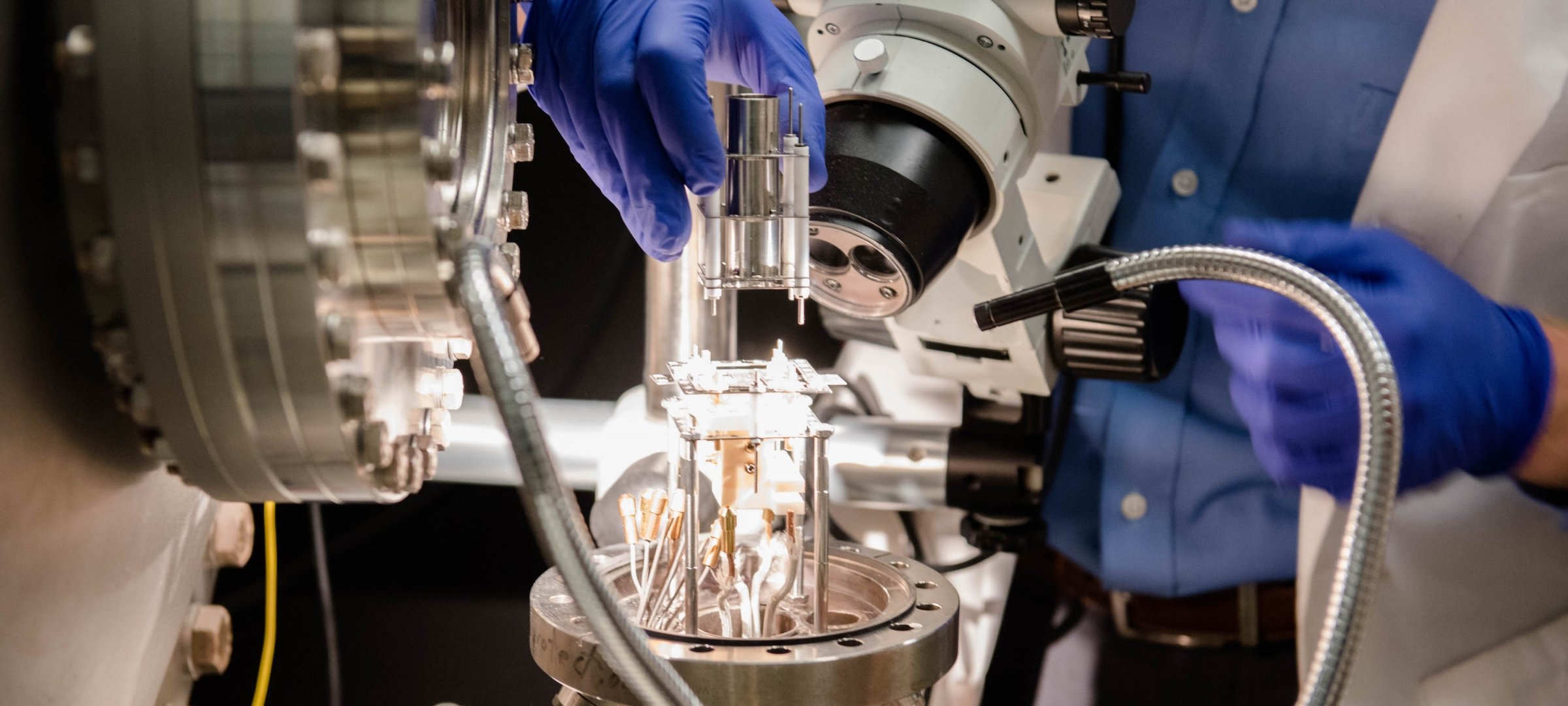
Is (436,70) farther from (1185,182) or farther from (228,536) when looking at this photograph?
(1185,182)

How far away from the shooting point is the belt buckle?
1173mm

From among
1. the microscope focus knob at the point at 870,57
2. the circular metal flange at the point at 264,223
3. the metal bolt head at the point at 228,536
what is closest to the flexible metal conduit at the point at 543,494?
the circular metal flange at the point at 264,223

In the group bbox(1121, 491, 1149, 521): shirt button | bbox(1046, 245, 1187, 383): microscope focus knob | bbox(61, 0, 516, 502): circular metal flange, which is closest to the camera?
bbox(61, 0, 516, 502): circular metal flange

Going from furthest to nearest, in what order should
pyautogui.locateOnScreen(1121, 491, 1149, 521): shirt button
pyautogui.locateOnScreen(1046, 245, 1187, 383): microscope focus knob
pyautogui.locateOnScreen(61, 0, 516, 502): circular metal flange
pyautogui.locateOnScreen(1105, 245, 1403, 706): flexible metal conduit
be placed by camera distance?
pyautogui.locateOnScreen(1121, 491, 1149, 521): shirt button, pyautogui.locateOnScreen(1046, 245, 1187, 383): microscope focus knob, pyautogui.locateOnScreen(1105, 245, 1403, 706): flexible metal conduit, pyautogui.locateOnScreen(61, 0, 516, 502): circular metal flange

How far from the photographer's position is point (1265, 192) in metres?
1.14

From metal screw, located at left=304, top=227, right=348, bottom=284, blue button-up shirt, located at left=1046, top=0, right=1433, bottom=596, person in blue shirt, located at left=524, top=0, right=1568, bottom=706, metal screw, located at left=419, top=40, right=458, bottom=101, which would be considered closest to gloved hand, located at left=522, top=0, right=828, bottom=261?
person in blue shirt, located at left=524, top=0, right=1568, bottom=706

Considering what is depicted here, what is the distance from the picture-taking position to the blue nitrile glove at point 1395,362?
2.56ft

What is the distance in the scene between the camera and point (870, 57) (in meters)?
0.77

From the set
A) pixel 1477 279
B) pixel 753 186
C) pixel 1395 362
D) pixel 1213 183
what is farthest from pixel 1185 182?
pixel 753 186

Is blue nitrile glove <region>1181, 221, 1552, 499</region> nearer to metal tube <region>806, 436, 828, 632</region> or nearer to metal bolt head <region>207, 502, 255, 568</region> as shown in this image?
metal tube <region>806, 436, 828, 632</region>

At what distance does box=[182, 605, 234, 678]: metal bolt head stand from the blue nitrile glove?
0.64 m

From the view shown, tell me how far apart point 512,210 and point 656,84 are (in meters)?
0.17

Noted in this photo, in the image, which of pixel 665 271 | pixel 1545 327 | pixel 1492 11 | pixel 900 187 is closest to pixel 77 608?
pixel 900 187

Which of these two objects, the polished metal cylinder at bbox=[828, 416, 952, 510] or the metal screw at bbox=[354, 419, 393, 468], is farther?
the polished metal cylinder at bbox=[828, 416, 952, 510]
